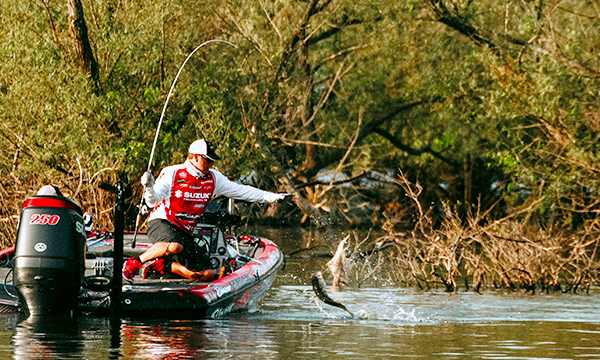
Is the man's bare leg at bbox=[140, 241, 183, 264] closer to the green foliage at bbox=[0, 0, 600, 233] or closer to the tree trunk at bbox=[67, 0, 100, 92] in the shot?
the green foliage at bbox=[0, 0, 600, 233]

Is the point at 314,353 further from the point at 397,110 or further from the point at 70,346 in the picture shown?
the point at 397,110

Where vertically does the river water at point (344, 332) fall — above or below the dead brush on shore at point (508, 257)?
below

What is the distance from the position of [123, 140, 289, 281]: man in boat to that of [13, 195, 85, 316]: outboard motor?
151 centimetres

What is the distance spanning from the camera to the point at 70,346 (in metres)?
10.1

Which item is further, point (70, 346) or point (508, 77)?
point (508, 77)

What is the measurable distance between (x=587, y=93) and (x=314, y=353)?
13.8m

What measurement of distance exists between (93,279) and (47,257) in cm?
96

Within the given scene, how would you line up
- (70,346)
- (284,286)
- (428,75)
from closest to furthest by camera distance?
(70,346) → (284,286) → (428,75)

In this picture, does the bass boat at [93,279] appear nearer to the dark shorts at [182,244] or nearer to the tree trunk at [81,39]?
the dark shorts at [182,244]

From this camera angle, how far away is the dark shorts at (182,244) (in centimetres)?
1260

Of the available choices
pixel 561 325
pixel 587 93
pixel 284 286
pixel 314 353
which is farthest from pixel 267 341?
pixel 587 93

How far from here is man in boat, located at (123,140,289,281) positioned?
12508 mm

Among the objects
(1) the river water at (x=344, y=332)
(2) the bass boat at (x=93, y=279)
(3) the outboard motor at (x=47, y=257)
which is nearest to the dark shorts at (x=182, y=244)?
(2) the bass boat at (x=93, y=279)

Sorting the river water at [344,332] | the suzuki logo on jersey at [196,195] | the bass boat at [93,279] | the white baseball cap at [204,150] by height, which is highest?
the white baseball cap at [204,150]
